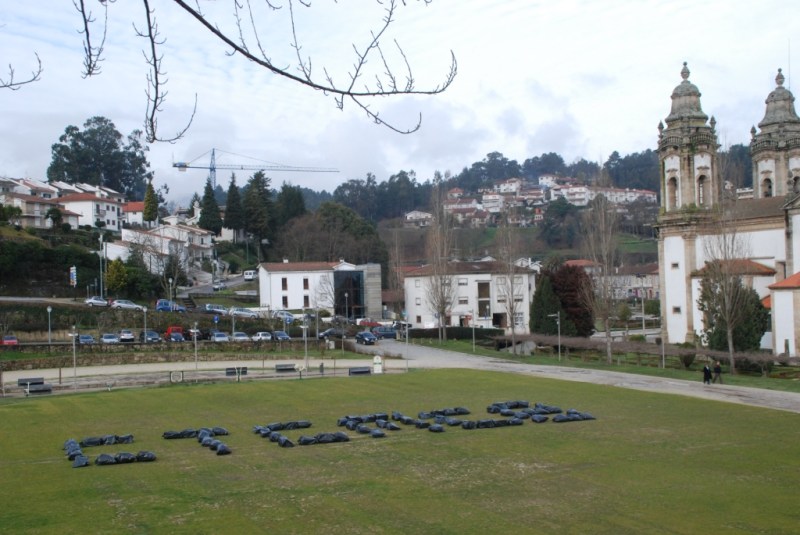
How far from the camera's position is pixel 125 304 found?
62.2 m

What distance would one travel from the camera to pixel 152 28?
6590 millimetres

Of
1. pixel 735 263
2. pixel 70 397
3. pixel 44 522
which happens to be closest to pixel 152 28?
pixel 44 522

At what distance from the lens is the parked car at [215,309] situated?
65.6 m

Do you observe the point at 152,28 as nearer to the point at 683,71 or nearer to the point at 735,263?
the point at 735,263

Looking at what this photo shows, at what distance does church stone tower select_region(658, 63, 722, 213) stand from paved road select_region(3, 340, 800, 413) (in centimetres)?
1808

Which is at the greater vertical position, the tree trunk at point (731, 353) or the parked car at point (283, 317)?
the parked car at point (283, 317)

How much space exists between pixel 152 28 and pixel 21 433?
21.9 m

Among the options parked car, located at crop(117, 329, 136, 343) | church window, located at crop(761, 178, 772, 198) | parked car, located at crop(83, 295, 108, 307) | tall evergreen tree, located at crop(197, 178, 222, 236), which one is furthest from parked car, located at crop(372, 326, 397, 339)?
tall evergreen tree, located at crop(197, 178, 222, 236)

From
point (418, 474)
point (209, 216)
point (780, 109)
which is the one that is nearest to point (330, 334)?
point (780, 109)

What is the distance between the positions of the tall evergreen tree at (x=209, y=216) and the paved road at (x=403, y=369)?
164 ft

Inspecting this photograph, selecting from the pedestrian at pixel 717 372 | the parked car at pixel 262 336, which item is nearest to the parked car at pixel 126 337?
the parked car at pixel 262 336

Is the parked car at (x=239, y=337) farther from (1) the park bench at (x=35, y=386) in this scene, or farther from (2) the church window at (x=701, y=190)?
(2) the church window at (x=701, y=190)

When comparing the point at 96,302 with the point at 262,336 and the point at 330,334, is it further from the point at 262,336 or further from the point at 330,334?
the point at 330,334

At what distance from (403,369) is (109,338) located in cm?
2134
